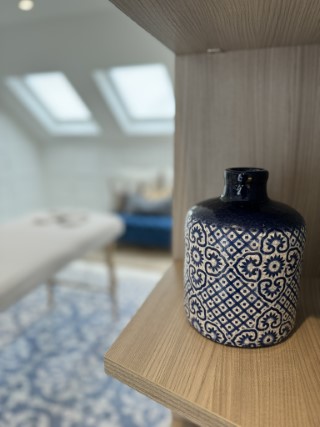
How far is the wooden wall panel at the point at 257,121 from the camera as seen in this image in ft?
1.82

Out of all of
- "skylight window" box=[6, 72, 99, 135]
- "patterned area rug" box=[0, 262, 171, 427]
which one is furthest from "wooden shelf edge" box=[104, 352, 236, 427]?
"skylight window" box=[6, 72, 99, 135]

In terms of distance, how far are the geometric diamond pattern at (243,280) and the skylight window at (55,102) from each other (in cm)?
285

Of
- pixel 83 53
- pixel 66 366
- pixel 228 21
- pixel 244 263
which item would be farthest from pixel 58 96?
pixel 244 263

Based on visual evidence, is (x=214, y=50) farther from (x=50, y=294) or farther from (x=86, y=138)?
(x=86, y=138)

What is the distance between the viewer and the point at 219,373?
15.1 inches

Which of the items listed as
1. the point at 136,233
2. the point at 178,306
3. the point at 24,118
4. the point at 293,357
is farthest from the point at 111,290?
the point at 24,118

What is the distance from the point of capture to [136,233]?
3053 mm

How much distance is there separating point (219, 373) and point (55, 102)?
11.6ft

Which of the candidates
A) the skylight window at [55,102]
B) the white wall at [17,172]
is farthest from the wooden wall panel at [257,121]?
the white wall at [17,172]

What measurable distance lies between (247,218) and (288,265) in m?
0.08

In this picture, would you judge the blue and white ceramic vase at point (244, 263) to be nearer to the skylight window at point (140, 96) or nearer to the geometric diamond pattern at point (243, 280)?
the geometric diamond pattern at point (243, 280)

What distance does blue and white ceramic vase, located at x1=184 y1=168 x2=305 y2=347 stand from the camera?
1.26 feet

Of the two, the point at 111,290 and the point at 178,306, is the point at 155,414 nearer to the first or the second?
the point at 111,290

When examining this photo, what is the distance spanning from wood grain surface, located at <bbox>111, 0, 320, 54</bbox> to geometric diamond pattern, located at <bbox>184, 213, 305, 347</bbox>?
0.25 m
